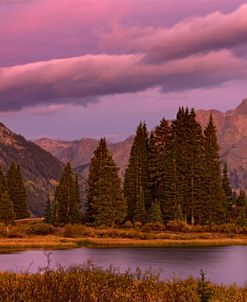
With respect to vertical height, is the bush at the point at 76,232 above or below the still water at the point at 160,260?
→ above

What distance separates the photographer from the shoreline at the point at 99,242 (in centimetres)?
6906

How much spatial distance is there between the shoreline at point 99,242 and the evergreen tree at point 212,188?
10.0 metres

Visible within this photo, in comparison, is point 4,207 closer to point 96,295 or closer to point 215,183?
point 215,183

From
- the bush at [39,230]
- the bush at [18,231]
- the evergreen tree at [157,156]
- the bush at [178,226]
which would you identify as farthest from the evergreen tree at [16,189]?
the bush at [178,226]

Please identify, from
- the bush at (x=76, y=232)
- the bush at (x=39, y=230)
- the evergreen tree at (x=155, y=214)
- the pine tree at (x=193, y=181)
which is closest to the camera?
the bush at (x=76, y=232)

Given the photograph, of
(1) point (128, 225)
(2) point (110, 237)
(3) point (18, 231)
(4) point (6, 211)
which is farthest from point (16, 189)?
(2) point (110, 237)

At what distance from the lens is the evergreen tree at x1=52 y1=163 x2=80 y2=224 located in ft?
311

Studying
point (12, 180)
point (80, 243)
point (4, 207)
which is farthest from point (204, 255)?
point (12, 180)

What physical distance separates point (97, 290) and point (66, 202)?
77.8 metres

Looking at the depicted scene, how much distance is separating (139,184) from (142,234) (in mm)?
16111

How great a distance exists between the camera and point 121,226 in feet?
292

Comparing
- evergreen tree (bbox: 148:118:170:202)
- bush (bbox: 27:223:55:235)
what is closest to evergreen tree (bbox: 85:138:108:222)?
evergreen tree (bbox: 148:118:170:202)

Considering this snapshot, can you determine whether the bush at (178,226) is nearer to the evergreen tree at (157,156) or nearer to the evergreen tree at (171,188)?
the evergreen tree at (171,188)

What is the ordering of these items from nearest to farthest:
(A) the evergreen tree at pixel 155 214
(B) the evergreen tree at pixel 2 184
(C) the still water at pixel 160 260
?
(C) the still water at pixel 160 260
(A) the evergreen tree at pixel 155 214
(B) the evergreen tree at pixel 2 184
